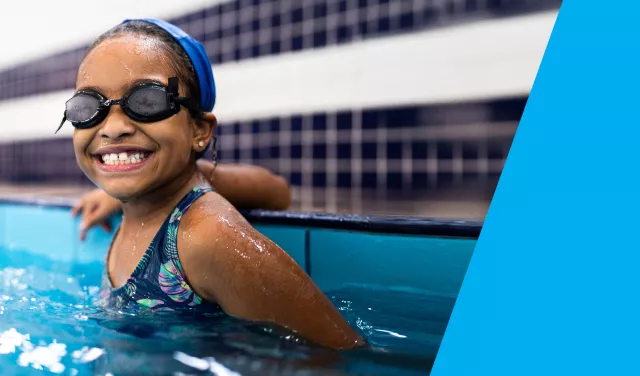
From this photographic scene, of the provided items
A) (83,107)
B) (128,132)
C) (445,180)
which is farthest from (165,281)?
(445,180)

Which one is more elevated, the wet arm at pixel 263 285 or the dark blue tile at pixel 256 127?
the dark blue tile at pixel 256 127

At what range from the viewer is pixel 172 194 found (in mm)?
1529

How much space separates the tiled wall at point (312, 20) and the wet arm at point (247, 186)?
2.64 metres

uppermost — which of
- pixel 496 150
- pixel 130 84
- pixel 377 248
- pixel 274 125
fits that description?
pixel 274 125

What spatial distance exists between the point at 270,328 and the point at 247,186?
3.15 feet

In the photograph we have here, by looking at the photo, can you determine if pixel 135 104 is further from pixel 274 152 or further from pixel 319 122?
pixel 274 152

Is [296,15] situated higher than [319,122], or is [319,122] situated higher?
[296,15]

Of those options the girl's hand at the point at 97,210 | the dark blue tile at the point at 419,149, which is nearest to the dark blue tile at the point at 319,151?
the dark blue tile at the point at 419,149

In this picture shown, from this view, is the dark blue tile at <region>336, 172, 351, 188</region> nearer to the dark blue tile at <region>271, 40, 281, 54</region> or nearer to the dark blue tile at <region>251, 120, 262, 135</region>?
the dark blue tile at <region>251, 120, 262, 135</region>

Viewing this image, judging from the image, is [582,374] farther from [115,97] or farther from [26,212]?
[26,212]

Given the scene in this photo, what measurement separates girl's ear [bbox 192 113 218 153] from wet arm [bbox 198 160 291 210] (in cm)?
33

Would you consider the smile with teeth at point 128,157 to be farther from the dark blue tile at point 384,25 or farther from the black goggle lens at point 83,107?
the dark blue tile at point 384,25

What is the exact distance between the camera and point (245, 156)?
5320 mm

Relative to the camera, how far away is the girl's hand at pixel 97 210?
2285mm
